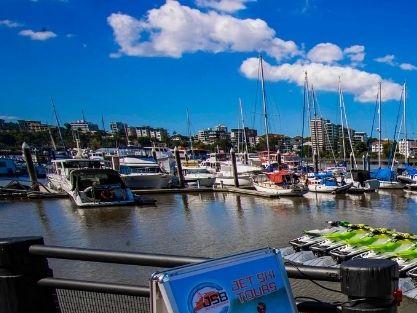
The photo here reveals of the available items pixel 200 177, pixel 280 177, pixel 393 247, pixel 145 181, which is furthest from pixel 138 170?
pixel 393 247

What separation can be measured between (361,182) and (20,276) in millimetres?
43532

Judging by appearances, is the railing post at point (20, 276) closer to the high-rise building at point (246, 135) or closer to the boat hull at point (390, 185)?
the boat hull at point (390, 185)

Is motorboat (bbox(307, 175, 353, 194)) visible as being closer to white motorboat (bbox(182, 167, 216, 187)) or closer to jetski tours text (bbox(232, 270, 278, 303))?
white motorboat (bbox(182, 167, 216, 187))

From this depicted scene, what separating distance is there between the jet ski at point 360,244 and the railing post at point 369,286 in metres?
11.7

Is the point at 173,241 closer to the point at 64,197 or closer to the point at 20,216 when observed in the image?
the point at 20,216

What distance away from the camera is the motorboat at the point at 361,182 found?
1640 inches

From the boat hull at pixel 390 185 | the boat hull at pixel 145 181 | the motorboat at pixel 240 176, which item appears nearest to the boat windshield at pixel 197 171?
the motorboat at pixel 240 176

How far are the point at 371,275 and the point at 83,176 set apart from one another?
111 ft

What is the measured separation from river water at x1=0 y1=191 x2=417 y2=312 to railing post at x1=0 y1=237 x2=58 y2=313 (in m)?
7.46

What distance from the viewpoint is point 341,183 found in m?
42.3

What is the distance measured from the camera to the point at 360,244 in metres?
14.4

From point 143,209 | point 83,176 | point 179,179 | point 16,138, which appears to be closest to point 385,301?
point 143,209

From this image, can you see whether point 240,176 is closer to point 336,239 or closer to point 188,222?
point 188,222

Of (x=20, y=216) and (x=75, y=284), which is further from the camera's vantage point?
(x=20, y=216)
